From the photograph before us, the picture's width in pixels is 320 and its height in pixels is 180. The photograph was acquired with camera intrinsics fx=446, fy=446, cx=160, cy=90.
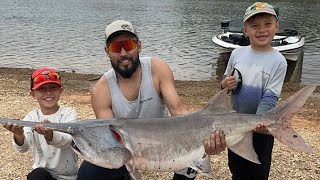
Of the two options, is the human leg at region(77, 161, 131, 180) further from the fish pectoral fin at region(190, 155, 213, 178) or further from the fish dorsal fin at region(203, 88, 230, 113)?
the fish dorsal fin at region(203, 88, 230, 113)

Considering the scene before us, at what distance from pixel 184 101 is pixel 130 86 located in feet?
24.3

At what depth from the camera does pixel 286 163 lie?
6727 millimetres

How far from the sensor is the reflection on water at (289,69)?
57.3ft

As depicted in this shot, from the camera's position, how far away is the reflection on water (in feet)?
57.3

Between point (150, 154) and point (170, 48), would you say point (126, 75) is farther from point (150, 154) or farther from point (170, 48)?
point (170, 48)

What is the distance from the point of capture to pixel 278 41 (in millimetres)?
17688

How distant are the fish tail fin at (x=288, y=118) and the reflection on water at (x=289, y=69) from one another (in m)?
13.3

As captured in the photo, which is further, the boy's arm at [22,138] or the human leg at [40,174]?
the human leg at [40,174]

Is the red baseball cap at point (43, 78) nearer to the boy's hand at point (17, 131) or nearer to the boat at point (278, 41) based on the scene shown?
the boy's hand at point (17, 131)

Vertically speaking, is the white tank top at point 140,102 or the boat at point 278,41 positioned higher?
the white tank top at point 140,102

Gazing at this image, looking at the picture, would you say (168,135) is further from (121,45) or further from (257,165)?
(257,165)

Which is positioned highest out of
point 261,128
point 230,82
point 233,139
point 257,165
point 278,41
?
point 230,82

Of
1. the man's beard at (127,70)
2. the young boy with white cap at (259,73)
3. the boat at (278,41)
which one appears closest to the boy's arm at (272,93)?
the young boy with white cap at (259,73)

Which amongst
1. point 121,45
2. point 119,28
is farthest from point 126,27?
point 121,45
